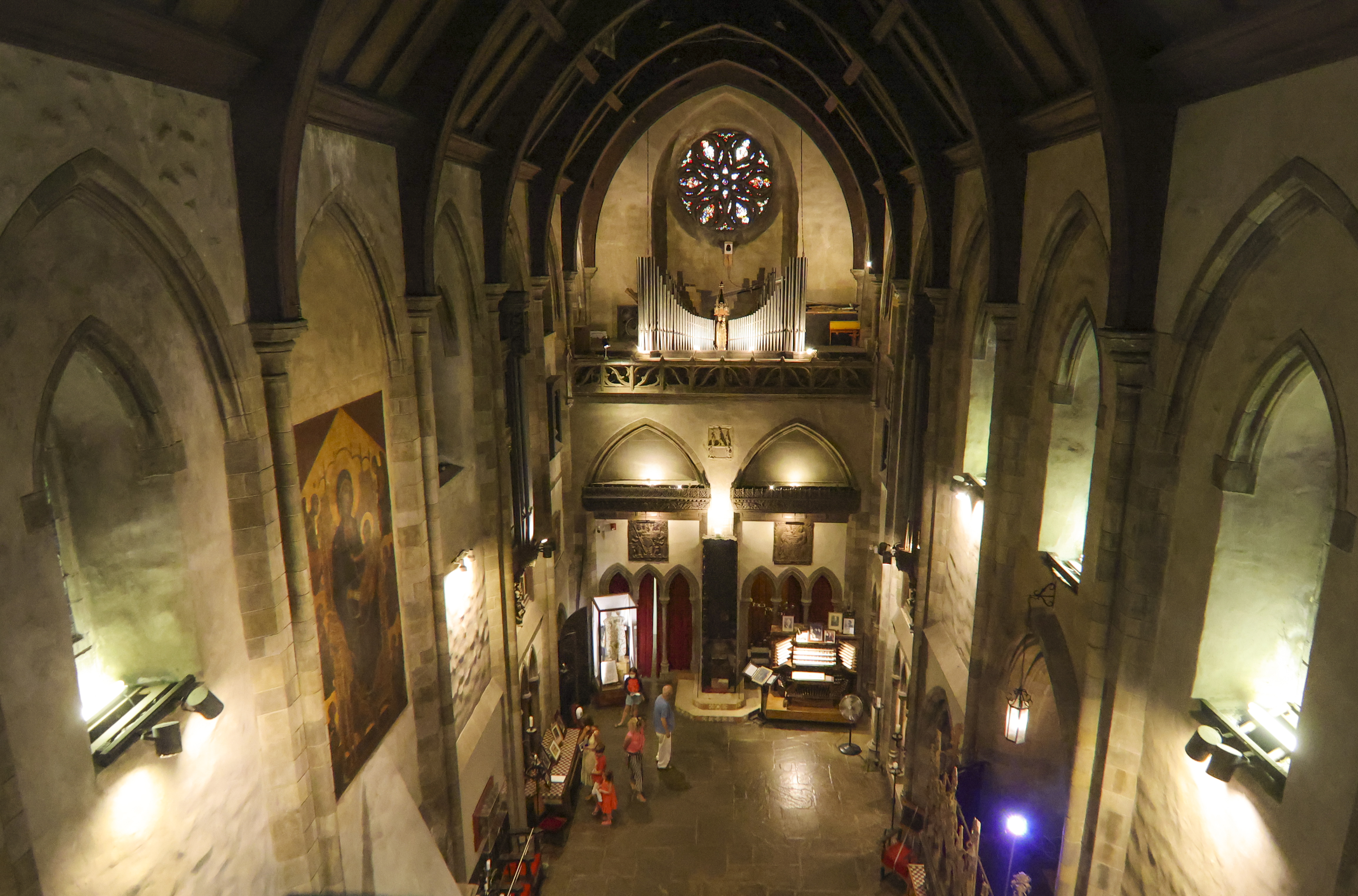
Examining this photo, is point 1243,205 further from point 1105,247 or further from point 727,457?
point 727,457

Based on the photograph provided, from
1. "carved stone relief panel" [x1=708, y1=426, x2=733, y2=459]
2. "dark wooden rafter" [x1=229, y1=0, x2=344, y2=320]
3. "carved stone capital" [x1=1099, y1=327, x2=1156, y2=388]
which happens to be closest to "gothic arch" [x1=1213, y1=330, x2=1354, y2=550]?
"carved stone capital" [x1=1099, y1=327, x2=1156, y2=388]

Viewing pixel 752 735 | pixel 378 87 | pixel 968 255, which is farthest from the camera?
pixel 752 735

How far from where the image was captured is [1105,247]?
6.28m

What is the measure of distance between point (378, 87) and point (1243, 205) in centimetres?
620

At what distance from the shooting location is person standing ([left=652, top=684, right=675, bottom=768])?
13969 millimetres

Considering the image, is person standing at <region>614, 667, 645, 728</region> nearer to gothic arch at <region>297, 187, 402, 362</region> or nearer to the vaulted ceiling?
the vaulted ceiling

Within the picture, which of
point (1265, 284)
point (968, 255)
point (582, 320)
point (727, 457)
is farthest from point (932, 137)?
point (582, 320)

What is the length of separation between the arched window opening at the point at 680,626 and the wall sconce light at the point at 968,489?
830 centimetres

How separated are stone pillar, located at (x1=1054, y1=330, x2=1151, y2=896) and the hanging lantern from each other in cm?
→ 90

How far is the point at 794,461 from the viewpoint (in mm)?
16828

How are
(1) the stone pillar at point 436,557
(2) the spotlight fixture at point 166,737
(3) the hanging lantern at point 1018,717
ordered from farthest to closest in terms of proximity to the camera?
(1) the stone pillar at point 436,557 → (3) the hanging lantern at point 1018,717 → (2) the spotlight fixture at point 166,737

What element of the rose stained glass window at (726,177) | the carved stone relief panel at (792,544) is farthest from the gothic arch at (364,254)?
the rose stained glass window at (726,177)

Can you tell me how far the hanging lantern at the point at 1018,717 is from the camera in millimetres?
7301

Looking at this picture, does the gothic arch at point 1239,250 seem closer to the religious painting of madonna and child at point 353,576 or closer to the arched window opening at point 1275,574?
the arched window opening at point 1275,574
